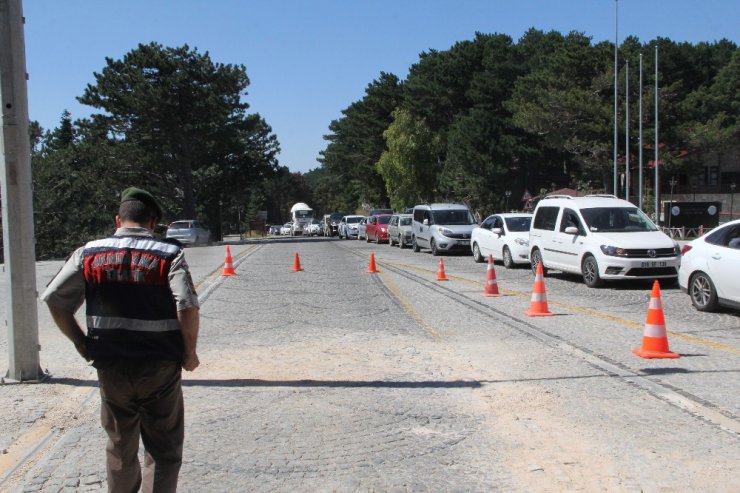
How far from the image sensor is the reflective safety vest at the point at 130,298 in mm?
3471

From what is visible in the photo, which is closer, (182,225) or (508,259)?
(508,259)

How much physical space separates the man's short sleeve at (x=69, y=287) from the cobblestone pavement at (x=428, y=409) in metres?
1.37

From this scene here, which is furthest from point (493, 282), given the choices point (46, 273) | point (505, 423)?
point (46, 273)

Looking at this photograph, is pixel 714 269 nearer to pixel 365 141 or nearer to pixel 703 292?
pixel 703 292

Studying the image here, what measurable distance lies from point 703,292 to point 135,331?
10.1 m

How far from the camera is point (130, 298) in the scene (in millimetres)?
3498

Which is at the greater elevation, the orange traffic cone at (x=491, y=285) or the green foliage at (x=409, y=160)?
the green foliage at (x=409, y=160)

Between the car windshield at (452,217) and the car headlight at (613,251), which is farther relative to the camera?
the car windshield at (452,217)

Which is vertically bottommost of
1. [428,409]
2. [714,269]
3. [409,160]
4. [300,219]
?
[428,409]

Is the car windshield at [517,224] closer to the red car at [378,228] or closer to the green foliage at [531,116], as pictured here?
the red car at [378,228]

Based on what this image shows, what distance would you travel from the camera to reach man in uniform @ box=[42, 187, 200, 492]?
3.49 meters

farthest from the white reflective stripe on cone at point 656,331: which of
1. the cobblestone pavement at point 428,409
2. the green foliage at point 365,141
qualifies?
the green foliage at point 365,141

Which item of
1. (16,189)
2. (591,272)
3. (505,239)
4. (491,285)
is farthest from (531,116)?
(16,189)

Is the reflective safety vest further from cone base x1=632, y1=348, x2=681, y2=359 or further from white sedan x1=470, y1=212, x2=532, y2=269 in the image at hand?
white sedan x1=470, y1=212, x2=532, y2=269
